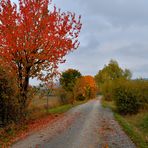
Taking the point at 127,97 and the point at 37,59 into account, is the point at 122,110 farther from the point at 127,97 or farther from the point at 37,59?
the point at 37,59

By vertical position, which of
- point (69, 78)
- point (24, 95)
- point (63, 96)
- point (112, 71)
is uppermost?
point (112, 71)

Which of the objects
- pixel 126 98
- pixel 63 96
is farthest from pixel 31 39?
pixel 63 96

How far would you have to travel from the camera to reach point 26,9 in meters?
22.8

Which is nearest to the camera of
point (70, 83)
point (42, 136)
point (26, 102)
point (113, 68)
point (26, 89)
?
point (42, 136)

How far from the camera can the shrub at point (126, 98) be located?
32406mm

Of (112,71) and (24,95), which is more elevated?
(112,71)

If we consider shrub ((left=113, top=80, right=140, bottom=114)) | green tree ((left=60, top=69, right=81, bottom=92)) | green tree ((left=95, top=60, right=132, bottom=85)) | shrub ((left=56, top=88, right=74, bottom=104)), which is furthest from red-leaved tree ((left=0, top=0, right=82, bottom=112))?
green tree ((left=95, top=60, right=132, bottom=85))

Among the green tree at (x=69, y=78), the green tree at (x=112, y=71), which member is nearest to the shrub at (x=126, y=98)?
the green tree at (x=69, y=78)

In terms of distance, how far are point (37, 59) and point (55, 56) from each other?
140cm

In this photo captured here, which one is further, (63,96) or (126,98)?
(63,96)

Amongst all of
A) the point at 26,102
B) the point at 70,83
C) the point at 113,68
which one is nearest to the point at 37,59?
the point at 26,102

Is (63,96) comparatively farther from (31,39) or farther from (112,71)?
(112,71)

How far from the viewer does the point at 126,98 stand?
108ft

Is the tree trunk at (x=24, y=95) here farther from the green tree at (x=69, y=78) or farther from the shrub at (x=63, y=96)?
the green tree at (x=69, y=78)
